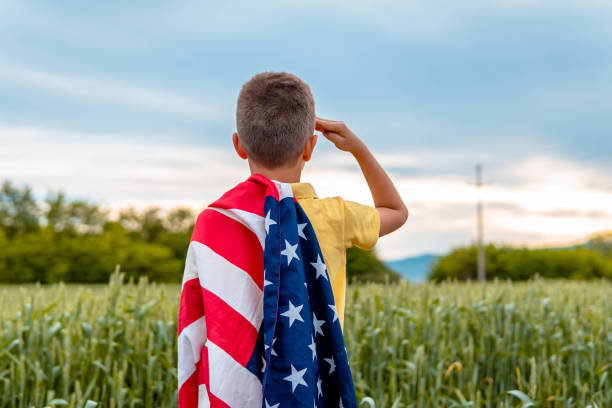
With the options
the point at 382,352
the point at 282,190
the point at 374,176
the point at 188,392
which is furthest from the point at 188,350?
the point at 382,352

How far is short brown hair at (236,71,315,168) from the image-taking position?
1970 mm

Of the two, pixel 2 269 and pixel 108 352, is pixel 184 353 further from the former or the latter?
pixel 2 269

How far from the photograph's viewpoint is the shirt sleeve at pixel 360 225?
83.2 inches

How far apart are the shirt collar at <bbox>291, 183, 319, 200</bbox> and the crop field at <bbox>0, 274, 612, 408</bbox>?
82.3 inches

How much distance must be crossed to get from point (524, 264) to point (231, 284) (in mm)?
28940

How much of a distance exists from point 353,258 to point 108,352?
15.9 metres

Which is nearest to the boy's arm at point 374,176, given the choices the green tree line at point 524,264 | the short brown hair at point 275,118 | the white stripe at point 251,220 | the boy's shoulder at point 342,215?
the boy's shoulder at point 342,215

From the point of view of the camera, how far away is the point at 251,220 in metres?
1.97

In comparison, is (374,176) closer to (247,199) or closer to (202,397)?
(247,199)

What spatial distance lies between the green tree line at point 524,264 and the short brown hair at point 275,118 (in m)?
27.1

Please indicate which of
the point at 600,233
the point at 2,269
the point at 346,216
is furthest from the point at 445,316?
the point at 600,233

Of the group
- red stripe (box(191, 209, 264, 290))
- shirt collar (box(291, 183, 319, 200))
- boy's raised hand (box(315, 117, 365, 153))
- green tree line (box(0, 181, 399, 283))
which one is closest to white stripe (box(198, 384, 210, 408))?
red stripe (box(191, 209, 264, 290))

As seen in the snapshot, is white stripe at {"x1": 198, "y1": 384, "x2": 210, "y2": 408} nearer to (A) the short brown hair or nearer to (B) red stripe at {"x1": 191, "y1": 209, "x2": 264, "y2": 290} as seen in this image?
(B) red stripe at {"x1": 191, "y1": 209, "x2": 264, "y2": 290}

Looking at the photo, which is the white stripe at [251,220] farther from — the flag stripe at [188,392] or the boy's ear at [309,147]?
the flag stripe at [188,392]
